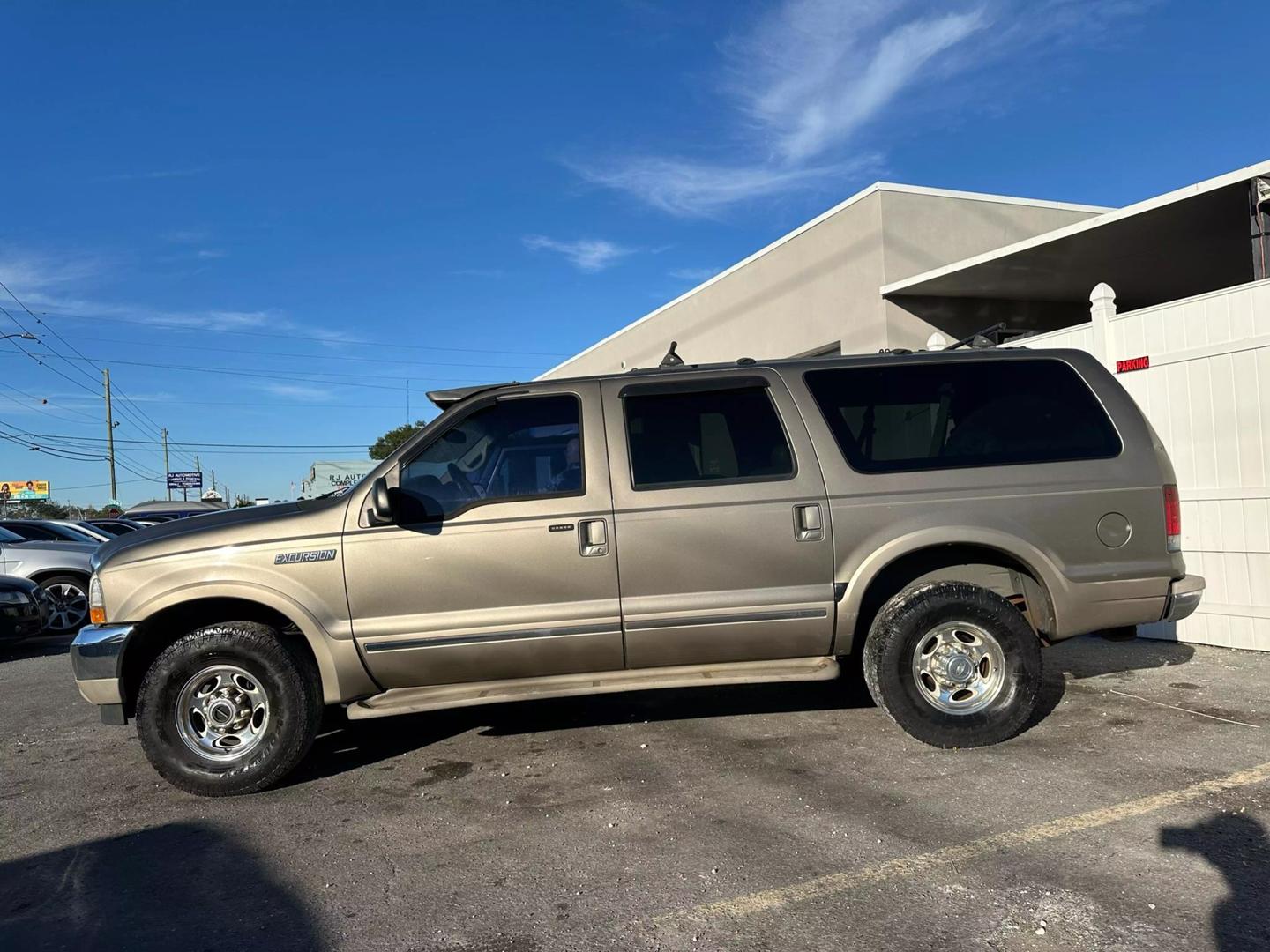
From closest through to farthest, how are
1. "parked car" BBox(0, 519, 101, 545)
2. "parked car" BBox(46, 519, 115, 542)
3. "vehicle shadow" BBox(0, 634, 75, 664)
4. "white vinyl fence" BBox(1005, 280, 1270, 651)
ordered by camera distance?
"white vinyl fence" BBox(1005, 280, 1270, 651)
"vehicle shadow" BBox(0, 634, 75, 664)
"parked car" BBox(0, 519, 101, 545)
"parked car" BBox(46, 519, 115, 542)

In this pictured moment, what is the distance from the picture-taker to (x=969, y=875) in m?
3.22

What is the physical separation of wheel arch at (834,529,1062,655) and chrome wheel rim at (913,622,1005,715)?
323mm

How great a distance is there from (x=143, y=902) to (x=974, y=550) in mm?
4120

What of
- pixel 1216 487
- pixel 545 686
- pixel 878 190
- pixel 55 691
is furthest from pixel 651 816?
pixel 878 190

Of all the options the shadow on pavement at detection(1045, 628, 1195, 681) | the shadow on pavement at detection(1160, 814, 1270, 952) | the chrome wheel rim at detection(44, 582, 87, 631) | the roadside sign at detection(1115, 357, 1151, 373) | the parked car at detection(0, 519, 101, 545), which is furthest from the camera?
the parked car at detection(0, 519, 101, 545)

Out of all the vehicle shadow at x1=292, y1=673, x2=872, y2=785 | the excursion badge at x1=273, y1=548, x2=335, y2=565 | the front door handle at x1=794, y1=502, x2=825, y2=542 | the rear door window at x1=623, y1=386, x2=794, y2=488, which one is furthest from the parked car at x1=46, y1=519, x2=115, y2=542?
the front door handle at x1=794, y1=502, x2=825, y2=542

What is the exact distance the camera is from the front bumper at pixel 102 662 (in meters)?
4.40

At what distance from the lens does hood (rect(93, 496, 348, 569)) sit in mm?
4469

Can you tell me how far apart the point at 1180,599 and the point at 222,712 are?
16.4 ft

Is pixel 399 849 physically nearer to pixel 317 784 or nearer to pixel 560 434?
pixel 317 784

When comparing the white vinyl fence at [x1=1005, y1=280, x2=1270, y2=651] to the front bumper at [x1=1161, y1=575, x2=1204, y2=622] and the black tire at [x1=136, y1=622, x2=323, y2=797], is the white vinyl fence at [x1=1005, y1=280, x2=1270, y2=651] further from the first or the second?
the black tire at [x1=136, y1=622, x2=323, y2=797]

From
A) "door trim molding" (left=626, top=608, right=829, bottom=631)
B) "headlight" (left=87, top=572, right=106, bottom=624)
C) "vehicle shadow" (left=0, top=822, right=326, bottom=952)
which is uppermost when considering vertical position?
"headlight" (left=87, top=572, right=106, bottom=624)

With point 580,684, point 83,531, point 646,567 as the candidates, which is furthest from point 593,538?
point 83,531

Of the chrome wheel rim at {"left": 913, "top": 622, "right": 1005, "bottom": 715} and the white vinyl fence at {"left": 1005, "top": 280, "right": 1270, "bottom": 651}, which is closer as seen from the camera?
the chrome wheel rim at {"left": 913, "top": 622, "right": 1005, "bottom": 715}
